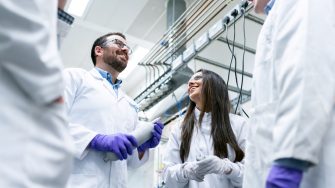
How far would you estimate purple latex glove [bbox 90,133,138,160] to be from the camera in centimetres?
138

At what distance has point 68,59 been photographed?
502cm

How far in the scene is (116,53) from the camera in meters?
1.89

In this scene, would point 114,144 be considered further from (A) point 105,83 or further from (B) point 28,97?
(B) point 28,97

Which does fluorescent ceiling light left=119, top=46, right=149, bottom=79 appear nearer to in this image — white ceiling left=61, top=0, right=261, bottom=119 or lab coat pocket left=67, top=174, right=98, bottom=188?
white ceiling left=61, top=0, right=261, bottom=119

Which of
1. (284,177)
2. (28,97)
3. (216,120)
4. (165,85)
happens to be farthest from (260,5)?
(165,85)

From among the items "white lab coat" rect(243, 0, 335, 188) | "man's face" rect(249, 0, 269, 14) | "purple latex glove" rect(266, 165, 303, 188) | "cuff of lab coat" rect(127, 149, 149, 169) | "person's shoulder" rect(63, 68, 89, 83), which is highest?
"man's face" rect(249, 0, 269, 14)

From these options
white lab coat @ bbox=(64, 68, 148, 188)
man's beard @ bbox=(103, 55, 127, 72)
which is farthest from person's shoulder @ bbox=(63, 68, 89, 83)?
man's beard @ bbox=(103, 55, 127, 72)

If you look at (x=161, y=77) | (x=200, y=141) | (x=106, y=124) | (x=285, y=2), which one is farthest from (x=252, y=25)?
(x=285, y=2)

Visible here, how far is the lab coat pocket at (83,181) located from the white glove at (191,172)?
1.48 feet

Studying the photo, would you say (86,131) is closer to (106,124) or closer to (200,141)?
(106,124)

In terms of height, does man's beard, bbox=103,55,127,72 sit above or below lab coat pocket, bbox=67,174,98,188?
above

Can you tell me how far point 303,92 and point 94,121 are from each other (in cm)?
104

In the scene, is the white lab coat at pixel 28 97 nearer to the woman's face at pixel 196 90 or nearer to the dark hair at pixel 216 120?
the dark hair at pixel 216 120

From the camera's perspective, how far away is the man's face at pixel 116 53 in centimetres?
187
